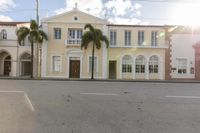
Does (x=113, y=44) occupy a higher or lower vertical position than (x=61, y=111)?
higher

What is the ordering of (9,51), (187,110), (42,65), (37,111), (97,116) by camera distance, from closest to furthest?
(97,116) → (37,111) → (187,110) → (42,65) → (9,51)

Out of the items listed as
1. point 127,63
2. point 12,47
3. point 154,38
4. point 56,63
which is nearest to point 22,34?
point 12,47

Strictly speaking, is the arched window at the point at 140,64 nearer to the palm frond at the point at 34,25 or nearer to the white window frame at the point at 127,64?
the white window frame at the point at 127,64

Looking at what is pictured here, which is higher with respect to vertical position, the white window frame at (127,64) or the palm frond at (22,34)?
the palm frond at (22,34)

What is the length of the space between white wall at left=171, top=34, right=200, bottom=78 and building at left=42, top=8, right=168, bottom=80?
1845mm

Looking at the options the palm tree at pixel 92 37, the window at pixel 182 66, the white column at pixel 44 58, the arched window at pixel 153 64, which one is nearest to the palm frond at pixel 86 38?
the palm tree at pixel 92 37

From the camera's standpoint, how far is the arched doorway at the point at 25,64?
33.1 meters

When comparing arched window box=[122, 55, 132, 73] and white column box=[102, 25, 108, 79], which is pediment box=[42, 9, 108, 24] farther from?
arched window box=[122, 55, 132, 73]

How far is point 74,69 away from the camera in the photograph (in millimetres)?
30266

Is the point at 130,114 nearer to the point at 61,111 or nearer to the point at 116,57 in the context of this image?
the point at 61,111

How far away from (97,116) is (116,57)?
23.6 m

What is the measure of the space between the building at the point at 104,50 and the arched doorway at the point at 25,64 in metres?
4.78

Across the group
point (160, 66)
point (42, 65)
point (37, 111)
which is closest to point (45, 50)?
point (42, 65)

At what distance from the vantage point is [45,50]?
2975cm
